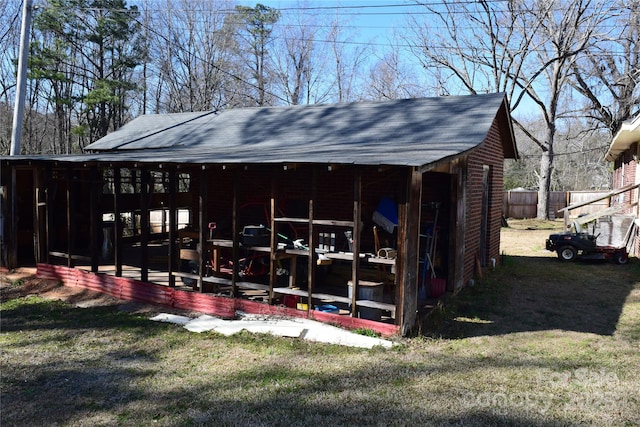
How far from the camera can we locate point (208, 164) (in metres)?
6.64

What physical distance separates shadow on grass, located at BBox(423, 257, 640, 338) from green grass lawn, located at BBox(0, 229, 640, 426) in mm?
50

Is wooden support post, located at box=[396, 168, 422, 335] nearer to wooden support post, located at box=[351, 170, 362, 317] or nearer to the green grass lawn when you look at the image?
the green grass lawn

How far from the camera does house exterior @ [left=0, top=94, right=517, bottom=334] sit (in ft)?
20.5

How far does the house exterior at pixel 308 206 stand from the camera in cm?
624

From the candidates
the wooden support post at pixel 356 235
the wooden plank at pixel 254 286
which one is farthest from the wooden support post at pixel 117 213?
the wooden support post at pixel 356 235

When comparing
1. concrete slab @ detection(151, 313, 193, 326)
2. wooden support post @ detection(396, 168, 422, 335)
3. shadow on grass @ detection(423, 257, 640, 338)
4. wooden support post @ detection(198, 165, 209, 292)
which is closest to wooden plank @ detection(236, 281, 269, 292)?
wooden support post @ detection(198, 165, 209, 292)

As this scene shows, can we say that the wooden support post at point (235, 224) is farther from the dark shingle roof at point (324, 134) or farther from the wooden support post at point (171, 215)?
the wooden support post at point (171, 215)

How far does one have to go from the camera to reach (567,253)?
40.9 feet

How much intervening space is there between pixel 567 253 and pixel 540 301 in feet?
17.1

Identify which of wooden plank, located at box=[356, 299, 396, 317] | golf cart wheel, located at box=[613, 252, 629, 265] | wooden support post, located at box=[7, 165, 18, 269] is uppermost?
wooden support post, located at box=[7, 165, 18, 269]

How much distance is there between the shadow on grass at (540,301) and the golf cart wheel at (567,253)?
79 centimetres

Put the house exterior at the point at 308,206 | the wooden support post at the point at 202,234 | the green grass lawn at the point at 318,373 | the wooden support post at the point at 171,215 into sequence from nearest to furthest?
the green grass lawn at the point at 318,373 < the house exterior at the point at 308,206 < the wooden support post at the point at 202,234 < the wooden support post at the point at 171,215

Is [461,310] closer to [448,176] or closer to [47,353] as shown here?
[448,176]

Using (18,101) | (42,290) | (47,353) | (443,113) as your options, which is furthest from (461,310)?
(18,101)
